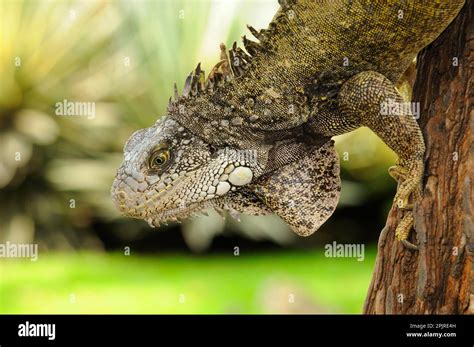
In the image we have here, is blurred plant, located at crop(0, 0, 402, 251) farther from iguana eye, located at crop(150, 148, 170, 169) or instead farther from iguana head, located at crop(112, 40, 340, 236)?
iguana eye, located at crop(150, 148, 170, 169)

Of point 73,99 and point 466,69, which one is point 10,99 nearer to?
point 73,99

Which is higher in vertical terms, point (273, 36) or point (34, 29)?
point (34, 29)

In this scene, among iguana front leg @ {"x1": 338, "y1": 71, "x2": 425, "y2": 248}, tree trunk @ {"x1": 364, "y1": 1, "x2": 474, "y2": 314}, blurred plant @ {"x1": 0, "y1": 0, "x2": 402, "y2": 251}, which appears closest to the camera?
iguana front leg @ {"x1": 338, "y1": 71, "x2": 425, "y2": 248}

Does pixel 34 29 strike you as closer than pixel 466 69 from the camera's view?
No

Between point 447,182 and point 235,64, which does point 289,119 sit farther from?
point 447,182

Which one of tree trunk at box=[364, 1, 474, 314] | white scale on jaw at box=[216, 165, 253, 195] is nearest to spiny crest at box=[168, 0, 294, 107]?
white scale on jaw at box=[216, 165, 253, 195]

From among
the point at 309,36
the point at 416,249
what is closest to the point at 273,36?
the point at 309,36

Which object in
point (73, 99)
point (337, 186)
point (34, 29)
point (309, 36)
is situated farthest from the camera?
point (34, 29)
